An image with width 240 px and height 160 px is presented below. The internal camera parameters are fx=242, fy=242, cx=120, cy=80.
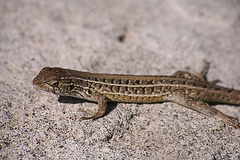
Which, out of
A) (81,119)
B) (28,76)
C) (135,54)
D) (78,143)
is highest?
(135,54)

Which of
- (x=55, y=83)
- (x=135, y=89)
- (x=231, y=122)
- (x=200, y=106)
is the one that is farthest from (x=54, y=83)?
(x=231, y=122)

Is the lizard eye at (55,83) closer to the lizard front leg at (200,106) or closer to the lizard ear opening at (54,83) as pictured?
the lizard ear opening at (54,83)

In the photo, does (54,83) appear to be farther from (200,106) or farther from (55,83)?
(200,106)

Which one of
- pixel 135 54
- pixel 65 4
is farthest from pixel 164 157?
pixel 65 4

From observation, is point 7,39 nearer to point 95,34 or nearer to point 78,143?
point 95,34

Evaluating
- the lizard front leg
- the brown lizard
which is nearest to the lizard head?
the brown lizard

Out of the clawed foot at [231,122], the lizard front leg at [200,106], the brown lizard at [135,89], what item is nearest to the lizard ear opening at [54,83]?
the brown lizard at [135,89]

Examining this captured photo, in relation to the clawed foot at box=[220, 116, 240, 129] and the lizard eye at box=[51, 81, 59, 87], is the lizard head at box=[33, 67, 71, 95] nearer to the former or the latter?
the lizard eye at box=[51, 81, 59, 87]
